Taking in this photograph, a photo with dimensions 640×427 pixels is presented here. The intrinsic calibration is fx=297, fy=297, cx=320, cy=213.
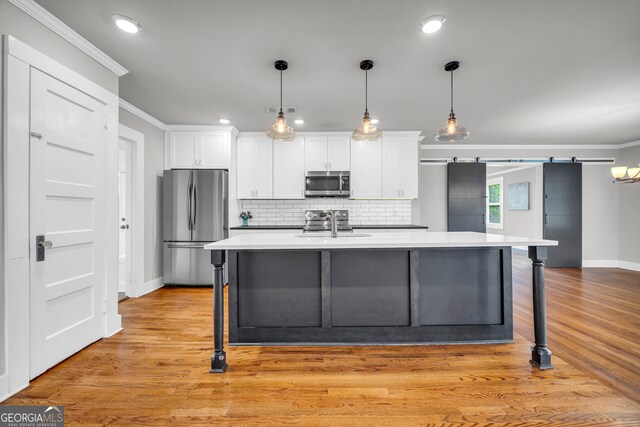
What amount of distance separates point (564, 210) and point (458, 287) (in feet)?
17.5

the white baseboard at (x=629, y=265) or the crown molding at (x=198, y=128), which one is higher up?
the crown molding at (x=198, y=128)

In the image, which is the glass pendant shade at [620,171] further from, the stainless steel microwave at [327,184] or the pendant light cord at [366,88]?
the stainless steel microwave at [327,184]

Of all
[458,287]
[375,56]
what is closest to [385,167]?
[375,56]

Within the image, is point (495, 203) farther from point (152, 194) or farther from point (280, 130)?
point (152, 194)

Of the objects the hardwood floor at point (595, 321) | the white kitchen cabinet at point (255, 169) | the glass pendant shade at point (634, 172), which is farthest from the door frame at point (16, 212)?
the glass pendant shade at point (634, 172)

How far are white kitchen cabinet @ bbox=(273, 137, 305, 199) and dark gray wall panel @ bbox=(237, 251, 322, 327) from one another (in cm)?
277

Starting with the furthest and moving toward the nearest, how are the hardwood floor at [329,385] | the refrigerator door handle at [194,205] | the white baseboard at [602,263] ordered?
the white baseboard at [602,263]
the refrigerator door handle at [194,205]
the hardwood floor at [329,385]

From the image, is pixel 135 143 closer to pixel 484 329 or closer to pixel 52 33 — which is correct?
pixel 52 33

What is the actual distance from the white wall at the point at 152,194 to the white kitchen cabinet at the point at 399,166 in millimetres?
3735

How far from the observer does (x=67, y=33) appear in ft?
7.70

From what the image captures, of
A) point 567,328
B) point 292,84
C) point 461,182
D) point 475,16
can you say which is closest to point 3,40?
point 292,84

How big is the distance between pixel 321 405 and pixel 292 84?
306 centimetres

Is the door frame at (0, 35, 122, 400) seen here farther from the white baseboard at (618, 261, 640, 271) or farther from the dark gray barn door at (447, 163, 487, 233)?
the white baseboard at (618, 261, 640, 271)

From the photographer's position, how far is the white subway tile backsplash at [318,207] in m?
5.56
